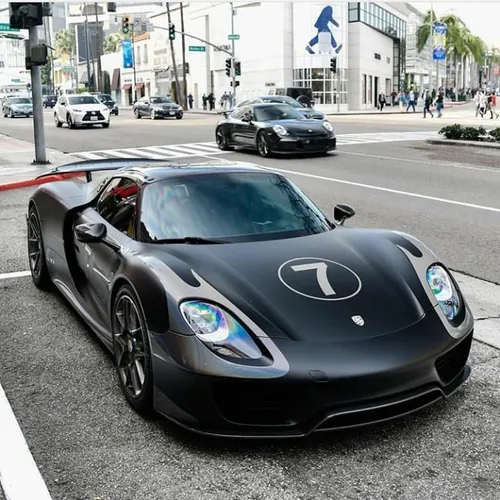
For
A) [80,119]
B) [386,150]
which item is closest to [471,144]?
[386,150]

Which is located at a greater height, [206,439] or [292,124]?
[292,124]

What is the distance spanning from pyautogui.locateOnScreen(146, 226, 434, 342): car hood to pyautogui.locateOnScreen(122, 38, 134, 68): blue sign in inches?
3603

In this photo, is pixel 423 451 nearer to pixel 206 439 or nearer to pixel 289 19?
pixel 206 439

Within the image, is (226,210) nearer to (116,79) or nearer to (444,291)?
(444,291)

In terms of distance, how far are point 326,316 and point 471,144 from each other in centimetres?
2021

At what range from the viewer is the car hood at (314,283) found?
11.2ft

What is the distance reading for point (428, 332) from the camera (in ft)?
11.5

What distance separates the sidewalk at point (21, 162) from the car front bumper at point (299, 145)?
5.56 m

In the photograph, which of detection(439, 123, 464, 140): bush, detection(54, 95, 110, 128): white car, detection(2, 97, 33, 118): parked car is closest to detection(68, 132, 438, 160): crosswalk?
detection(439, 123, 464, 140): bush

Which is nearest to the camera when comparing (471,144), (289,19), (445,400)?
(445,400)

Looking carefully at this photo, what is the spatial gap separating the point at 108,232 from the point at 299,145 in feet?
46.3

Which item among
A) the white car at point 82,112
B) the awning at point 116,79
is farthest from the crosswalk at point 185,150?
the awning at point 116,79

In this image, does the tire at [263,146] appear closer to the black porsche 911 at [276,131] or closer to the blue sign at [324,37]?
the black porsche 911 at [276,131]

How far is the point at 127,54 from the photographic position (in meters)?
91.3
